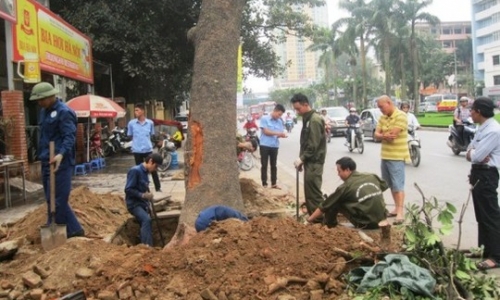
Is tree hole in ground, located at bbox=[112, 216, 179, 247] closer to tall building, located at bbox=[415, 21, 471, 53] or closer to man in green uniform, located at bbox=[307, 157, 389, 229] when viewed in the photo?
man in green uniform, located at bbox=[307, 157, 389, 229]

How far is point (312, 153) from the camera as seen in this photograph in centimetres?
658

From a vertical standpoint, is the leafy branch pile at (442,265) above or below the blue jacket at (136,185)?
below

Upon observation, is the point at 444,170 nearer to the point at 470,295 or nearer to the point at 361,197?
the point at 361,197

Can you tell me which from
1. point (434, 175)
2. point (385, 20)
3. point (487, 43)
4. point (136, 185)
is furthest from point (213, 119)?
point (487, 43)

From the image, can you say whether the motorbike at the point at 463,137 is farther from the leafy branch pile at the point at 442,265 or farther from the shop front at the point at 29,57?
the shop front at the point at 29,57

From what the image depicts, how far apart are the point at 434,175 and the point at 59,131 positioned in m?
8.31

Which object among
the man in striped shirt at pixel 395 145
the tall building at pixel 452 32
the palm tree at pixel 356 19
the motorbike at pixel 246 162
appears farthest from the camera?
the tall building at pixel 452 32

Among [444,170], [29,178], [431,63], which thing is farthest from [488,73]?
[29,178]

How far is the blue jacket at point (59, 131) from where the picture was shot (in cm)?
557

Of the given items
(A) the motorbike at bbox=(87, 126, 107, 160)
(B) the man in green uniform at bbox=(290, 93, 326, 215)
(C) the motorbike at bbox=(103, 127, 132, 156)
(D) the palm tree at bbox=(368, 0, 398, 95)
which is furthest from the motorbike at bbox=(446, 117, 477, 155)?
(D) the palm tree at bbox=(368, 0, 398, 95)

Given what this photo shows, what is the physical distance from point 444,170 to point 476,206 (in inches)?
289

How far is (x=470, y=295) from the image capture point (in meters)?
3.64

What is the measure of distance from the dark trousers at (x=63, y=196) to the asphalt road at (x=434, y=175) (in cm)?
423

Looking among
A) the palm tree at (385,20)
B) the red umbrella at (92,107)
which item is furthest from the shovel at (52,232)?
the palm tree at (385,20)
